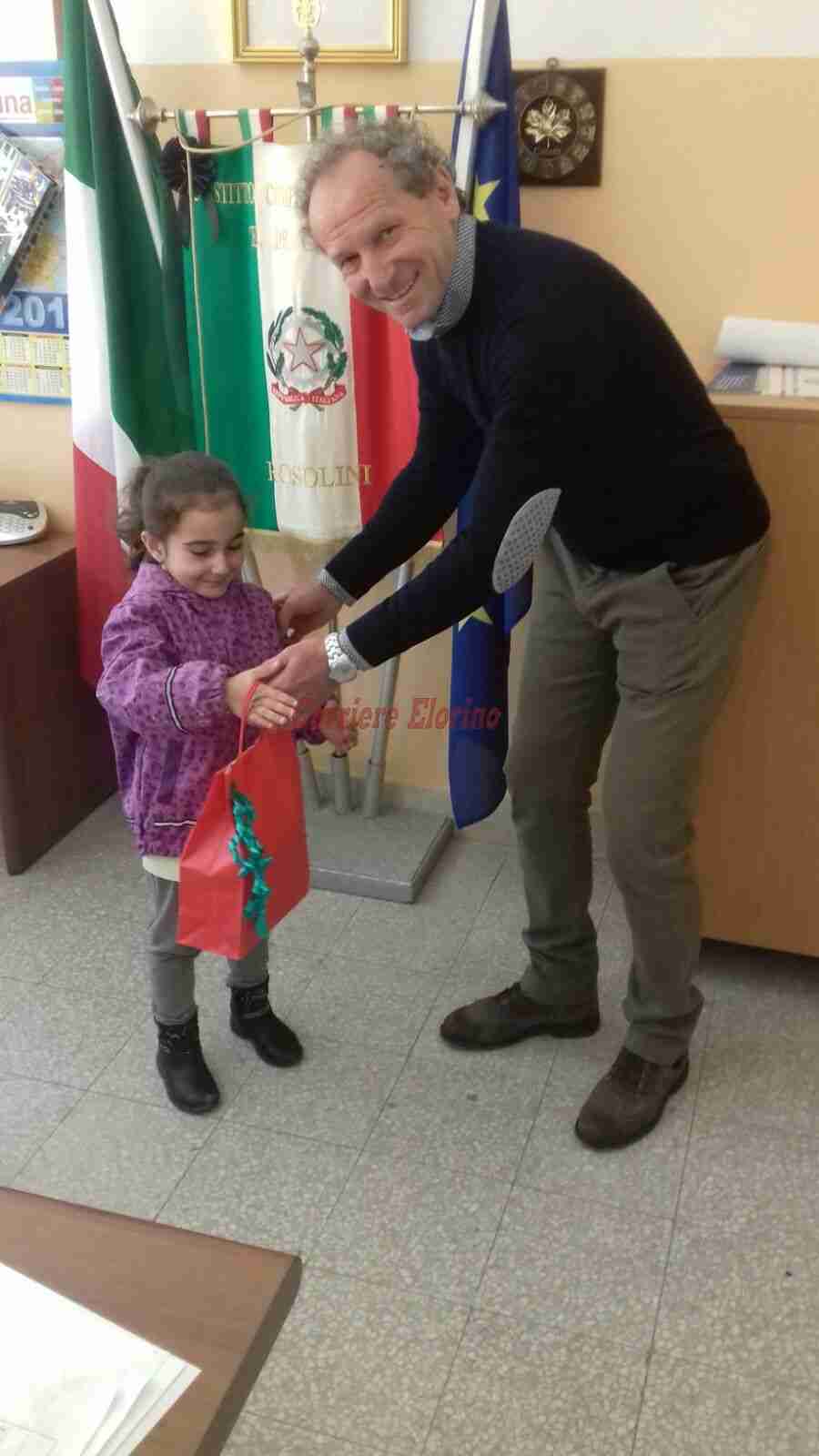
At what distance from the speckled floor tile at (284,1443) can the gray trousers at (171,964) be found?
61cm

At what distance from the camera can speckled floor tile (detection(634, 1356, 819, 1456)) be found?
1.37m

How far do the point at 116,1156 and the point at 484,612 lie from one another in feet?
3.47

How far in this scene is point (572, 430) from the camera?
4.72 feet

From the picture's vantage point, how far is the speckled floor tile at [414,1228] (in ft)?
5.21

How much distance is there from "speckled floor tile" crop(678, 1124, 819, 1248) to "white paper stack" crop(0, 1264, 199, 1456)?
105cm

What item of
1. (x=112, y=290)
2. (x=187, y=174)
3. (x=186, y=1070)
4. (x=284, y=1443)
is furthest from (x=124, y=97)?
(x=284, y=1443)

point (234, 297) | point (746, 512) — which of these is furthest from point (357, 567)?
point (234, 297)

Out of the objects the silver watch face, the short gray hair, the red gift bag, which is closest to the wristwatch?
the silver watch face

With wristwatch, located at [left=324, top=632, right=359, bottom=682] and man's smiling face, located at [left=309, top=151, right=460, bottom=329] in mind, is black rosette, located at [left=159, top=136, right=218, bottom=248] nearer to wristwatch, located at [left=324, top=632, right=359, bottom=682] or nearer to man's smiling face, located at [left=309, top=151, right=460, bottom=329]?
man's smiling face, located at [left=309, top=151, right=460, bottom=329]

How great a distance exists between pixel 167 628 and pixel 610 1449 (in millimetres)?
1086

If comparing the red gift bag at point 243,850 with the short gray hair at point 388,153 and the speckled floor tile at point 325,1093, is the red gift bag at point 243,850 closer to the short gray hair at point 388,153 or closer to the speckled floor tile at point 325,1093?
the speckled floor tile at point 325,1093

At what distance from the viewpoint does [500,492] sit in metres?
1.39

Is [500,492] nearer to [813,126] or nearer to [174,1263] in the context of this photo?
[174,1263]

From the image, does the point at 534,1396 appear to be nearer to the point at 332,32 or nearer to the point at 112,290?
the point at 112,290
